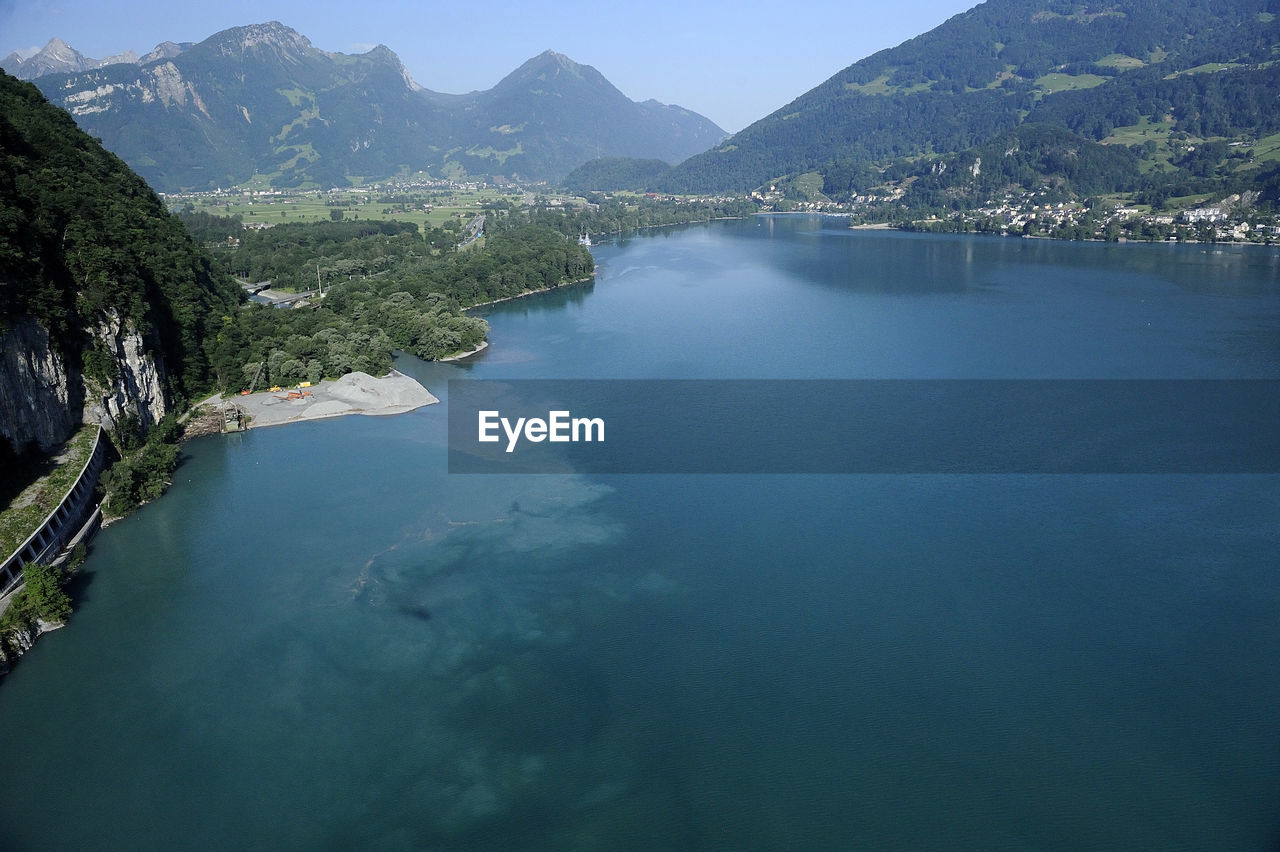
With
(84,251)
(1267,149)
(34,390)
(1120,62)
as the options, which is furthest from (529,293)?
(1120,62)

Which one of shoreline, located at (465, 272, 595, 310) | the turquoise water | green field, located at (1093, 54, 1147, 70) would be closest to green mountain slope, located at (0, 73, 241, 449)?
the turquoise water

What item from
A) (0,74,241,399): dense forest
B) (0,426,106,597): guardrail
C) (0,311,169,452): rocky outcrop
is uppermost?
(0,74,241,399): dense forest

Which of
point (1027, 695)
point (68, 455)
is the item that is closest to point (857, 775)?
point (1027, 695)

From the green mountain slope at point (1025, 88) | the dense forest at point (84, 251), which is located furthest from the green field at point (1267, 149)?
the dense forest at point (84, 251)

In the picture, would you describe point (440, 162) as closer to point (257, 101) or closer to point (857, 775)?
point (257, 101)

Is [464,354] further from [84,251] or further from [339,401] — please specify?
[84,251]

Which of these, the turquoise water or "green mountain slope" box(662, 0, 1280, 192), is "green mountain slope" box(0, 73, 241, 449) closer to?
the turquoise water
